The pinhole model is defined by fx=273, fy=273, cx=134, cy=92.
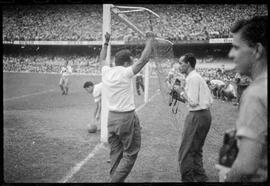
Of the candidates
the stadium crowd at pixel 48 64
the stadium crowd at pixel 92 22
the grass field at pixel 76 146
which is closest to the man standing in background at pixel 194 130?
the grass field at pixel 76 146

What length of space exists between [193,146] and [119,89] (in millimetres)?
1444

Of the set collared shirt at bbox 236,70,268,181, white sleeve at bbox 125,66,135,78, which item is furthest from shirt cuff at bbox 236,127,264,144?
white sleeve at bbox 125,66,135,78

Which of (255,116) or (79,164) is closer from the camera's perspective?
(255,116)

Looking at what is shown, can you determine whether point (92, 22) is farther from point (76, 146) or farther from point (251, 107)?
point (251, 107)

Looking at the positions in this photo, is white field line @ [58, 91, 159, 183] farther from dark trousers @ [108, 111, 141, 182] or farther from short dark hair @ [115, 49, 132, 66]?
short dark hair @ [115, 49, 132, 66]

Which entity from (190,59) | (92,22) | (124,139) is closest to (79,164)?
(124,139)

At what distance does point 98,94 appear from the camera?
25.2 feet

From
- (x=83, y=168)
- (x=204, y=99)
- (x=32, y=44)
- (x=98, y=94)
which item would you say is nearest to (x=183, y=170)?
(x=204, y=99)

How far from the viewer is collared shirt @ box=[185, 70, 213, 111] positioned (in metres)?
4.23

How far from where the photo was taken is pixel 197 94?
4.26 m

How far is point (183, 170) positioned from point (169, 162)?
130 centimetres

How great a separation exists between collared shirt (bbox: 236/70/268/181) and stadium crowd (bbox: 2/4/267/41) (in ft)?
95.2

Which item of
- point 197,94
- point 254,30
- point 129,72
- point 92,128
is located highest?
point 254,30

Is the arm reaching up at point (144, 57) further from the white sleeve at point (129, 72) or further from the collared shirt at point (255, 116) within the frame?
the collared shirt at point (255, 116)
